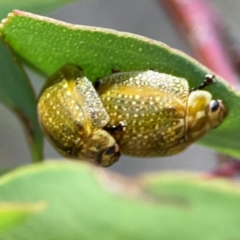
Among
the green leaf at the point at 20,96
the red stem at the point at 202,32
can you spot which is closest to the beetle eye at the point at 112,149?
the green leaf at the point at 20,96

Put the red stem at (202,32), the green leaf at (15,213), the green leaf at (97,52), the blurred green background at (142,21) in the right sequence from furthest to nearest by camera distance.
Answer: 1. the blurred green background at (142,21)
2. the red stem at (202,32)
3. the green leaf at (97,52)
4. the green leaf at (15,213)

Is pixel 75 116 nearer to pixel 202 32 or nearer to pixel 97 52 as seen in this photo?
pixel 97 52

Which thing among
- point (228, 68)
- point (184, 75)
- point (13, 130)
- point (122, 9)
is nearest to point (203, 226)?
point (184, 75)

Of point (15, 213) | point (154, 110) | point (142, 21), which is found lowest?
point (15, 213)

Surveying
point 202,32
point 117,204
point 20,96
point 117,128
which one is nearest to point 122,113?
point 117,128

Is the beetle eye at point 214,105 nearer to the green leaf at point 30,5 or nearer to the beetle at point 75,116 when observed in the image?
the beetle at point 75,116

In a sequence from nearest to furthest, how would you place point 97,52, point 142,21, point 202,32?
point 97,52
point 202,32
point 142,21

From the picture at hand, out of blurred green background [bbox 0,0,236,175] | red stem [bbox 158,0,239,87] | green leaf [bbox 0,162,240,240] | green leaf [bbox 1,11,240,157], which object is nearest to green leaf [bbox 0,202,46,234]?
green leaf [bbox 0,162,240,240]
